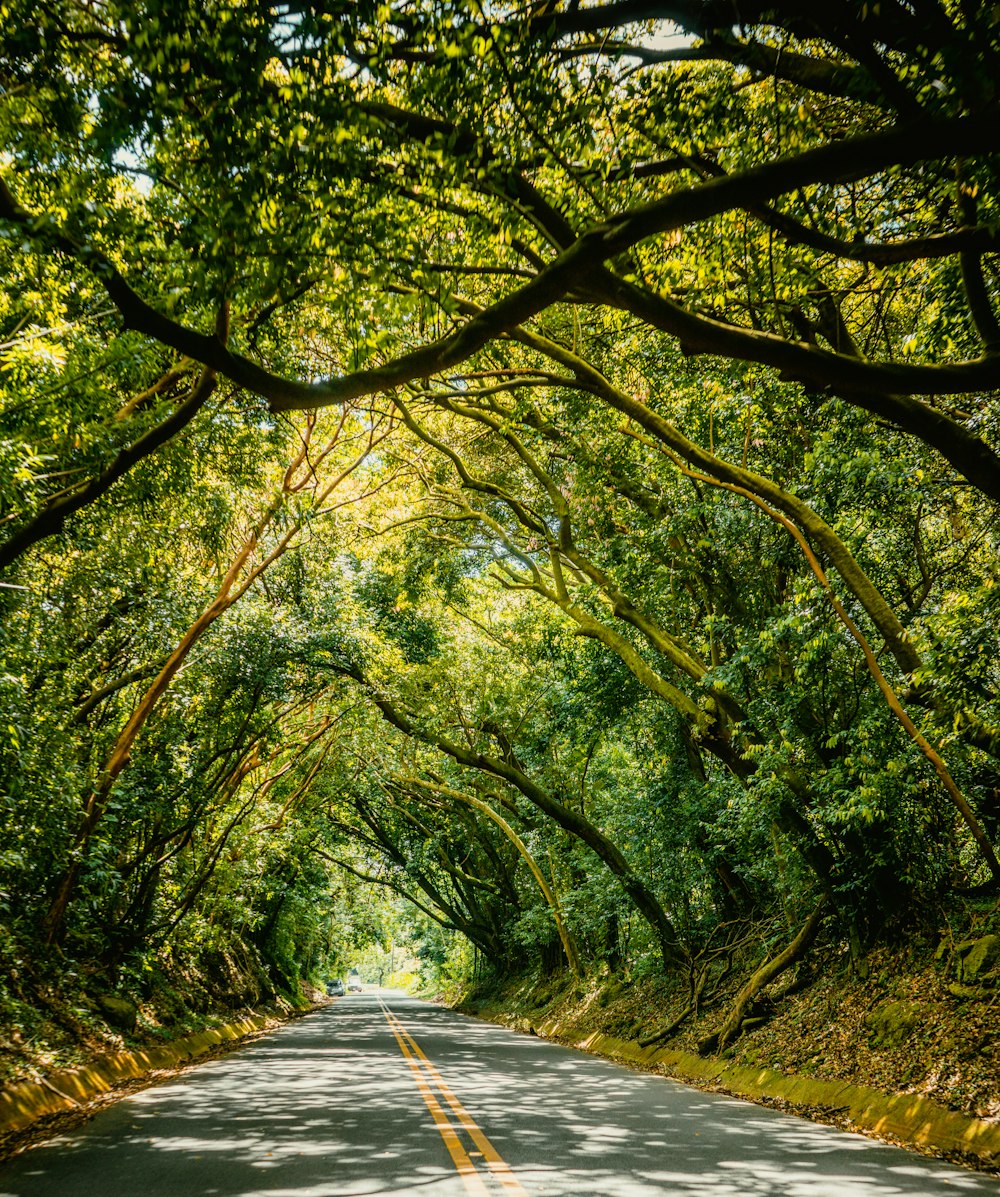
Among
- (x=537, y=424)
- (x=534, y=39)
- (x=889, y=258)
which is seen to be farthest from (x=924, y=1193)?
(x=537, y=424)

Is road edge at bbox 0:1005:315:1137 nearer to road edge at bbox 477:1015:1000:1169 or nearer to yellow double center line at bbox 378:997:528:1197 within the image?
yellow double center line at bbox 378:997:528:1197

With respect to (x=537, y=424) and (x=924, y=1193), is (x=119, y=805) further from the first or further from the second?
(x=924, y=1193)

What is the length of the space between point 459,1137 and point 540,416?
34.0 ft

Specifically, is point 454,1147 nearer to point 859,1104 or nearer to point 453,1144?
point 453,1144

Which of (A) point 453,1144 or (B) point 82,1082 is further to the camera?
(B) point 82,1082

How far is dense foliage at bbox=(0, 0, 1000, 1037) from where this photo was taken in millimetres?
5926

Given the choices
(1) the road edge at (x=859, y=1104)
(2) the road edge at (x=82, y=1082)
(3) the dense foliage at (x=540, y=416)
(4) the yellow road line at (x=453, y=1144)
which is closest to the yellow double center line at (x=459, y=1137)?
(4) the yellow road line at (x=453, y=1144)

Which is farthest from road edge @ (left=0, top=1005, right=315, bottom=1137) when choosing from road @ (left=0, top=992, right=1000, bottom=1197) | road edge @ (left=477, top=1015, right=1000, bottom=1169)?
road edge @ (left=477, top=1015, right=1000, bottom=1169)

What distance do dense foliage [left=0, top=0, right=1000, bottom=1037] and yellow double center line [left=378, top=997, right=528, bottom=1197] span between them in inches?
179

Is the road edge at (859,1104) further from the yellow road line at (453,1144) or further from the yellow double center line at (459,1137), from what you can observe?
the yellow road line at (453,1144)

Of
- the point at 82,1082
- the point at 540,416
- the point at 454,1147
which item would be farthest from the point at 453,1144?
the point at 540,416

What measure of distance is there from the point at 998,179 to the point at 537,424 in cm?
898

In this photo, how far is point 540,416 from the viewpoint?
14.7m

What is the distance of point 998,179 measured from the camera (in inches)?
243
